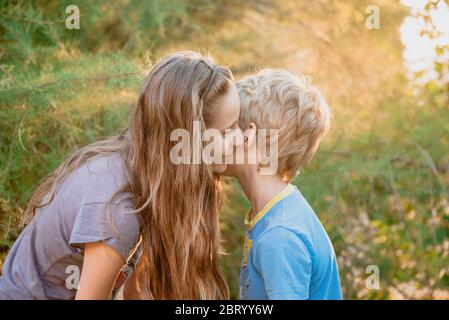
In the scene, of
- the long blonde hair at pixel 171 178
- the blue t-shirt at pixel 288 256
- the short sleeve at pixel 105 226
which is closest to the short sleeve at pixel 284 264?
the blue t-shirt at pixel 288 256

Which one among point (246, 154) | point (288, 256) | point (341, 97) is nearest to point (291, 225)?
point (288, 256)

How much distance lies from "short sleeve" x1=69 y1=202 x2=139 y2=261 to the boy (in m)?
0.35

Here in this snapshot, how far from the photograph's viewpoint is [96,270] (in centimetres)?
180

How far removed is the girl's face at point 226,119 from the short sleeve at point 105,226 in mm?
328

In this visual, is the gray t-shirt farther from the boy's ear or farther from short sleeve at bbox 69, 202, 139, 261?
the boy's ear

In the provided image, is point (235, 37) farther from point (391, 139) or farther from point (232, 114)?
point (232, 114)

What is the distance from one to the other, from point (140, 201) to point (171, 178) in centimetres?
11

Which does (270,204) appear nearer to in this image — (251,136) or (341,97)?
(251,136)

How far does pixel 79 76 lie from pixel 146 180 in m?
0.67

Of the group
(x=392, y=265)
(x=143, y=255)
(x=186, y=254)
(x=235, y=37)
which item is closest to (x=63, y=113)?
(x=143, y=255)

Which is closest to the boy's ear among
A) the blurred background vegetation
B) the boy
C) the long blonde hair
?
the boy

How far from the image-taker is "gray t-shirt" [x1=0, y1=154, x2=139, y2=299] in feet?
5.93

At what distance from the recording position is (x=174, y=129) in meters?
1.92

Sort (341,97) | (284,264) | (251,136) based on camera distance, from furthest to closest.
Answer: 1. (341,97)
2. (251,136)
3. (284,264)
